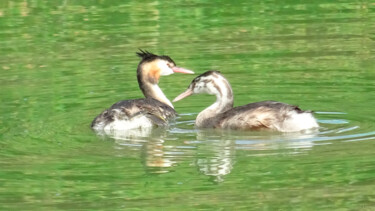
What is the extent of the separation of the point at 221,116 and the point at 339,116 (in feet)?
3.99

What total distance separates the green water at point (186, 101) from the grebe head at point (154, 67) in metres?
0.33

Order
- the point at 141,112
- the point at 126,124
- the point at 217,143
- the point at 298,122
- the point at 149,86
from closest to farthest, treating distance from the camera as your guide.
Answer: the point at 217,143, the point at 298,122, the point at 126,124, the point at 141,112, the point at 149,86

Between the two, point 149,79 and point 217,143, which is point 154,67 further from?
point 217,143

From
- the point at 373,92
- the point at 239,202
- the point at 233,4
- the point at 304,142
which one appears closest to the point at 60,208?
the point at 239,202

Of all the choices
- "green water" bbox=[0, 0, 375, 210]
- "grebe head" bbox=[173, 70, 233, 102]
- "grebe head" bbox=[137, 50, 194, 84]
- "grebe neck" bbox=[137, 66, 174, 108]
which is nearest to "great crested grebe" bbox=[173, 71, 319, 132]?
"grebe head" bbox=[173, 70, 233, 102]

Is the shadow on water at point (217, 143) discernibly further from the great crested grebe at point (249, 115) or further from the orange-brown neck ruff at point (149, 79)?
the orange-brown neck ruff at point (149, 79)

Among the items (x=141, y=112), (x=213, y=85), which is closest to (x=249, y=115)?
(x=213, y=85)

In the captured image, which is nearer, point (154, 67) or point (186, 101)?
point (186, 101)

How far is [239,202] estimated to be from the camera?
962 centimetres

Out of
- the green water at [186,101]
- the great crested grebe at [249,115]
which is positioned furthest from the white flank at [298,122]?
the green water at [186,101]

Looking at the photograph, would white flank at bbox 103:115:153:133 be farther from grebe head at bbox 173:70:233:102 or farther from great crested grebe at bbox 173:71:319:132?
grebe head at bbox 173:70:233:102

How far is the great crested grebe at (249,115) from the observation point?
12.3m

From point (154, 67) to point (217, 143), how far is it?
3868 millimetres

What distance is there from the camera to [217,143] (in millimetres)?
11922
